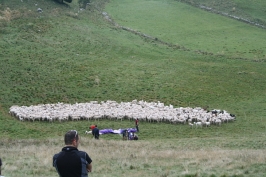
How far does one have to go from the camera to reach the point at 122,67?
206 ft

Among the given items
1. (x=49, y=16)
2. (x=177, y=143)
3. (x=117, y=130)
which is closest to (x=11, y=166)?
(x=177, y=143)

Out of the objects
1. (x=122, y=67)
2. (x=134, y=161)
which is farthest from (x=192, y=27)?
(x=134, y=161)

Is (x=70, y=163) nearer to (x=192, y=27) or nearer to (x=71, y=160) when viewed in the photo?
(x=71, y=160)

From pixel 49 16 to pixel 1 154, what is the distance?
58.1 metres

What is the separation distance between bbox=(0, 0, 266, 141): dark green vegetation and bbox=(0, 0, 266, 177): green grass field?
0.50 ft

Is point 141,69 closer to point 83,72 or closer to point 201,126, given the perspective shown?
point 83,72

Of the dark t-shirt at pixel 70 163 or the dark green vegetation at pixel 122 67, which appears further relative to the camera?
the dark green vegetation at pixel 122 67

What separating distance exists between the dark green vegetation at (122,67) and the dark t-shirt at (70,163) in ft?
87.3

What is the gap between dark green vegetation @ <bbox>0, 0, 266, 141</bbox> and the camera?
4369 cm

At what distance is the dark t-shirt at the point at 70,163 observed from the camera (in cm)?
1186

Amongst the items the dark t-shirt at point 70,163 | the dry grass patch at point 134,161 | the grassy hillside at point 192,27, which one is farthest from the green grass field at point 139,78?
the dark t-shirt at point 70,163

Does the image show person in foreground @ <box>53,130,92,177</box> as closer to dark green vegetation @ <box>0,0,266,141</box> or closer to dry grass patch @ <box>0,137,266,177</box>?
dry grass patch @ <box>0,137,266,177</box>

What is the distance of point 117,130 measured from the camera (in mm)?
39594

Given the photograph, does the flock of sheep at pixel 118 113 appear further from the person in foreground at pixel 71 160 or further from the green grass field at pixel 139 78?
the person in foreground at pixel 71 160
